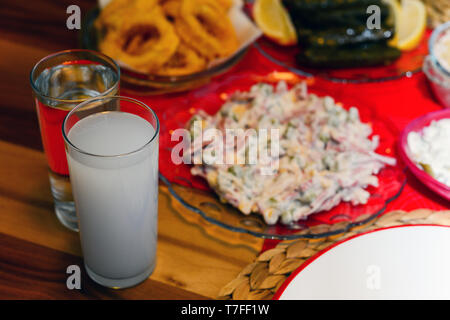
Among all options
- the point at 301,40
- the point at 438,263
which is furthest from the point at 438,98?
the point at 438,263

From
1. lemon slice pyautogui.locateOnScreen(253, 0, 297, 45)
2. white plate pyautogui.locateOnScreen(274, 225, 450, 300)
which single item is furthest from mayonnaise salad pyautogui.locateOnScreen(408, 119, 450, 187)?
lemon slice pyautogui.locateOnScreen(253, 0, 297, 45)

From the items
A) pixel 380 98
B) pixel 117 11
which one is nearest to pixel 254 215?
pixel 380 98

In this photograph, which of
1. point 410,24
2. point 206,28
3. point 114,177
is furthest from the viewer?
point 410,24

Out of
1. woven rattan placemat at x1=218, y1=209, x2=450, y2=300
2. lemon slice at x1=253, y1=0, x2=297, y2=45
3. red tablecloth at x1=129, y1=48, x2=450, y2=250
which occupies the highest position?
lemon slice at x1=253, y1=0, x2=297, y2=45

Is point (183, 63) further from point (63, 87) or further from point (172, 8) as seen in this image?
point (63, 87)

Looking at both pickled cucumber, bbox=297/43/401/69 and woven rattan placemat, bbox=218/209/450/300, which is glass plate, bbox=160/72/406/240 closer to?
woven rattan placemat, bbox=218/209/450/300

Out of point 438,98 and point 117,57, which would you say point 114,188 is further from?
point 438,98
